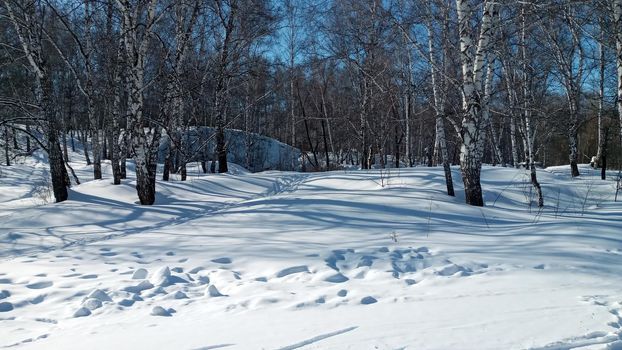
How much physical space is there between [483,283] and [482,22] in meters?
6.04

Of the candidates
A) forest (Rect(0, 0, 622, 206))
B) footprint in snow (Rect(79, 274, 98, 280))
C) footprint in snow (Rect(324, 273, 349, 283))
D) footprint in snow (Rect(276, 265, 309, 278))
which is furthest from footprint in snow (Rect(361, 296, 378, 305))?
forest (Rect(0, 0, 622, 206))

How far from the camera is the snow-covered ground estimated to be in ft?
9.98

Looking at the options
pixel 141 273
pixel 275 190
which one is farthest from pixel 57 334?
pixel 275 190

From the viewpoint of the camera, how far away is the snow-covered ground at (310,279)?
3.04 metres

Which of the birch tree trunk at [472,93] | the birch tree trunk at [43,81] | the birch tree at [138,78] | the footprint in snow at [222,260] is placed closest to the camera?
the footprint in snow at [222,260]

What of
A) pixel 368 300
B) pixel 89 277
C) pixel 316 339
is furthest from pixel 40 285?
pixel 368 300

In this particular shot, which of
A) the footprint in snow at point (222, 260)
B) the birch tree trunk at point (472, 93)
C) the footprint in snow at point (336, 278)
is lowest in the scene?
the footprint in snow at point (336, 278)

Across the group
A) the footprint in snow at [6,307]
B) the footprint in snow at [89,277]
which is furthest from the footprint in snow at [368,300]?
the footprint in snow at [6,307]

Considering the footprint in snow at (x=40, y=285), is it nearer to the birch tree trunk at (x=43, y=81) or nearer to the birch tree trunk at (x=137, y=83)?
the birch tree trunk at (x=137, y=83)

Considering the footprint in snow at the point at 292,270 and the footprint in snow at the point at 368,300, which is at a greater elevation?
the footprint in snow at the point at 292,270

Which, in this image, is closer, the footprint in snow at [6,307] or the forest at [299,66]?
the footprint in snow at [6,307]

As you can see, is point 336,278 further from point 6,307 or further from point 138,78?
point 138,78

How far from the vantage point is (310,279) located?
442cm

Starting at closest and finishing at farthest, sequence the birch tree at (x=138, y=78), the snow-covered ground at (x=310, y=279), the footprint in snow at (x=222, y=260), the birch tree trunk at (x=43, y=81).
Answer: the snow-covered ground at (x=310, y=279) < the footprint in snow at (x=222, y=260) < the birch tree at (x=138, y=78) < the birch tree trunk at (x=43, y=81)
